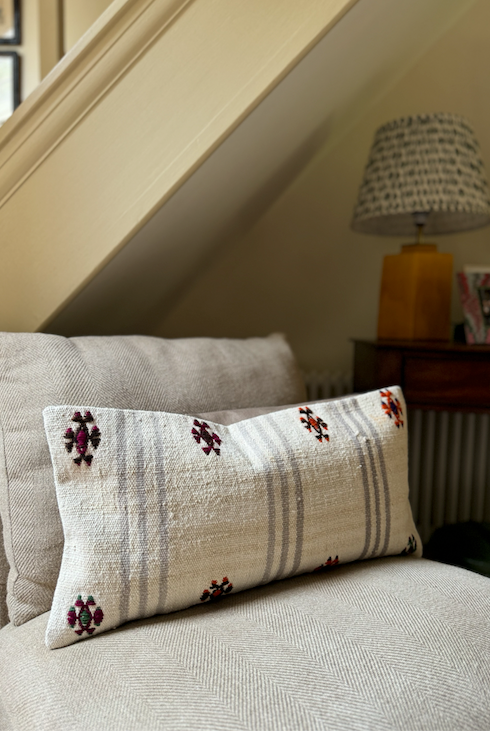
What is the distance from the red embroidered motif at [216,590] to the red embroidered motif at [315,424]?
0.74 ft

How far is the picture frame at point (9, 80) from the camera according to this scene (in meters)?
1.87

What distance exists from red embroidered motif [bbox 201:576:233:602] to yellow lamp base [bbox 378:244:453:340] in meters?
0.93

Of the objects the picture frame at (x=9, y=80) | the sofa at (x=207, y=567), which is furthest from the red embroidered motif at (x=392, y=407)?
the picture frame at (x=9, y=80)

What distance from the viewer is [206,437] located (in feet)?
2.37

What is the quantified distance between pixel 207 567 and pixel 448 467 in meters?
1.37

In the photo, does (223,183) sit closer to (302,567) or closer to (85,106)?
(85,106)

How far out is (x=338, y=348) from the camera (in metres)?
1.96

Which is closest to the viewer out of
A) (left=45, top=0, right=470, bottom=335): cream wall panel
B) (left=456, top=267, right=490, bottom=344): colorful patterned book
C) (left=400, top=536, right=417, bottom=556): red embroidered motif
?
(left=400, top=536, right=417, bottom=556): red embroidered motif

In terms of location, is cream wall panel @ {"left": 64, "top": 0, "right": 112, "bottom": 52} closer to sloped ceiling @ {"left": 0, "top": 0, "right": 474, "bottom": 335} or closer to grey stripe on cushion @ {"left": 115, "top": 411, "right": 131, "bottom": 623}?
sloped ceiling @ {"left": 0, "top": 0, "right": 474, "bottom": 335}

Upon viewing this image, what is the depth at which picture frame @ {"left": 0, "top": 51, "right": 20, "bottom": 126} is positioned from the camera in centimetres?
187

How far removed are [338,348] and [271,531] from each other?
52.0 inches

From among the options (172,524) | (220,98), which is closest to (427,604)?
(172,524)

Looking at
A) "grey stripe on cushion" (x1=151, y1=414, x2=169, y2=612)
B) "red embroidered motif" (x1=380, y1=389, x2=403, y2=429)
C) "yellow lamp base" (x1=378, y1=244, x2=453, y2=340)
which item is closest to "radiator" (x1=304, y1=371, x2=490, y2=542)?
"yellow lamp base" (x1=378, y1=244, x2=453, y2=340)

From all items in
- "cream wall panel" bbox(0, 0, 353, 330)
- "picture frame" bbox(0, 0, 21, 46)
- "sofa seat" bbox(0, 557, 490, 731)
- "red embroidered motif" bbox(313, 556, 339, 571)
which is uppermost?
"picture frame" bbox(0, 0, 21, 46)
